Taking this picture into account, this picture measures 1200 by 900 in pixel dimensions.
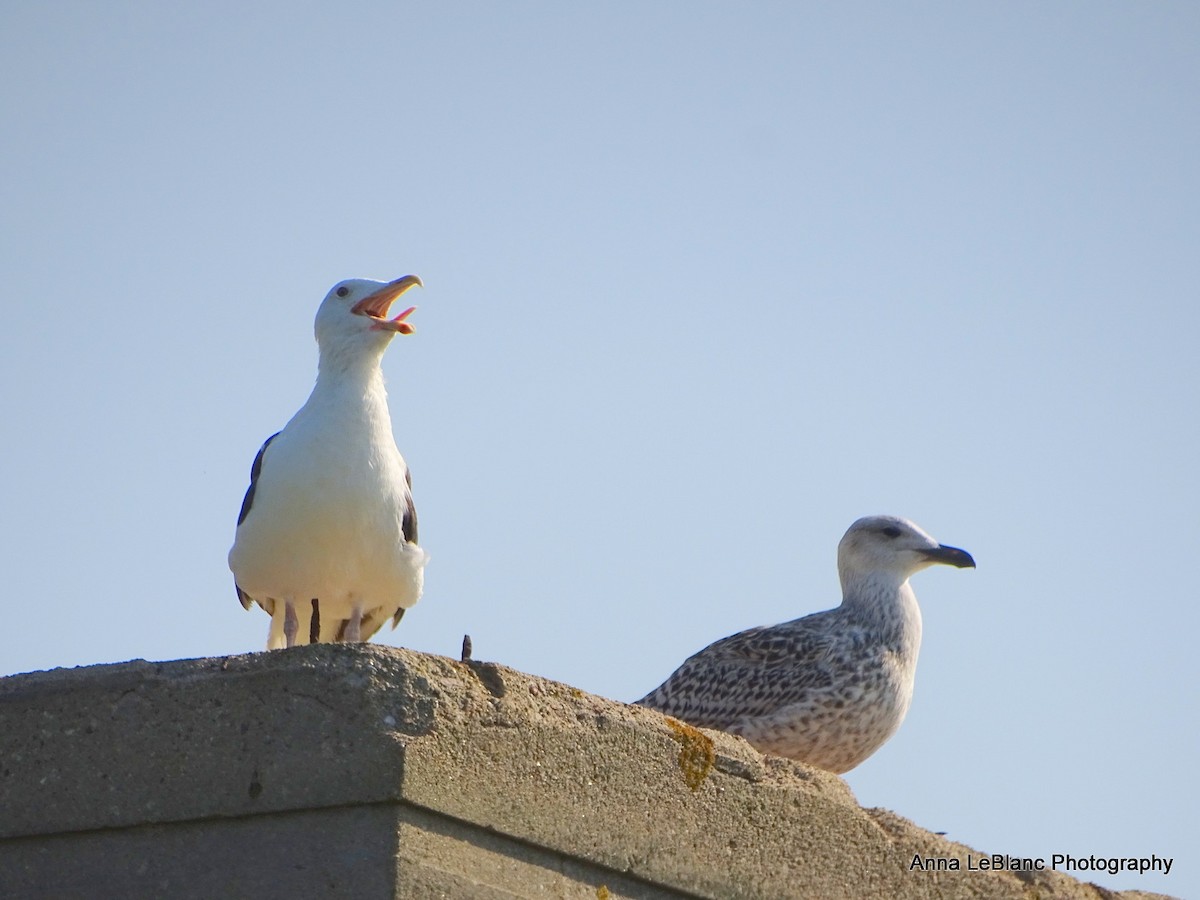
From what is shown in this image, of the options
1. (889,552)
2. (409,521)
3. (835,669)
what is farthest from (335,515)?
(889,552)

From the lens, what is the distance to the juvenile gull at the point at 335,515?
294 inches

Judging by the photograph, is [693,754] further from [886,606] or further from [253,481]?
[886,606]

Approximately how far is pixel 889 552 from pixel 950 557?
385mm

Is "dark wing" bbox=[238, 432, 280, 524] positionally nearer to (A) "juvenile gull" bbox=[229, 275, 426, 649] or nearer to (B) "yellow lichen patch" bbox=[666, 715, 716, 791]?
(A) "juvenile gull" bbox=[229, 275, 426, 649]

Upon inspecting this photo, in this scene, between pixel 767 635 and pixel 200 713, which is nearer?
pixel 200 713

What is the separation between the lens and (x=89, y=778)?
15.2ft

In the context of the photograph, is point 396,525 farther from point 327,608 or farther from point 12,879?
point 12,879

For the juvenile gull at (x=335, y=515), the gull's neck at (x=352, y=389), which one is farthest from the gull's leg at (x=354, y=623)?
the gull's neck at (x=352, y=389)

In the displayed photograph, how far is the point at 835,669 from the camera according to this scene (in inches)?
373

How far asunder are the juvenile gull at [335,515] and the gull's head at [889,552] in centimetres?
356

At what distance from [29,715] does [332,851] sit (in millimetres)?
967

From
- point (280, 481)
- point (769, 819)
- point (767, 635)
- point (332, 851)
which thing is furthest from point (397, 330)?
point (332, 851)

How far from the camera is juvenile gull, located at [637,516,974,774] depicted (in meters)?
9.30

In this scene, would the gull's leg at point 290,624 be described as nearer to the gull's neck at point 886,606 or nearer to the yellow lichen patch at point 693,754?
the yellow lichen patch at point 693,754
